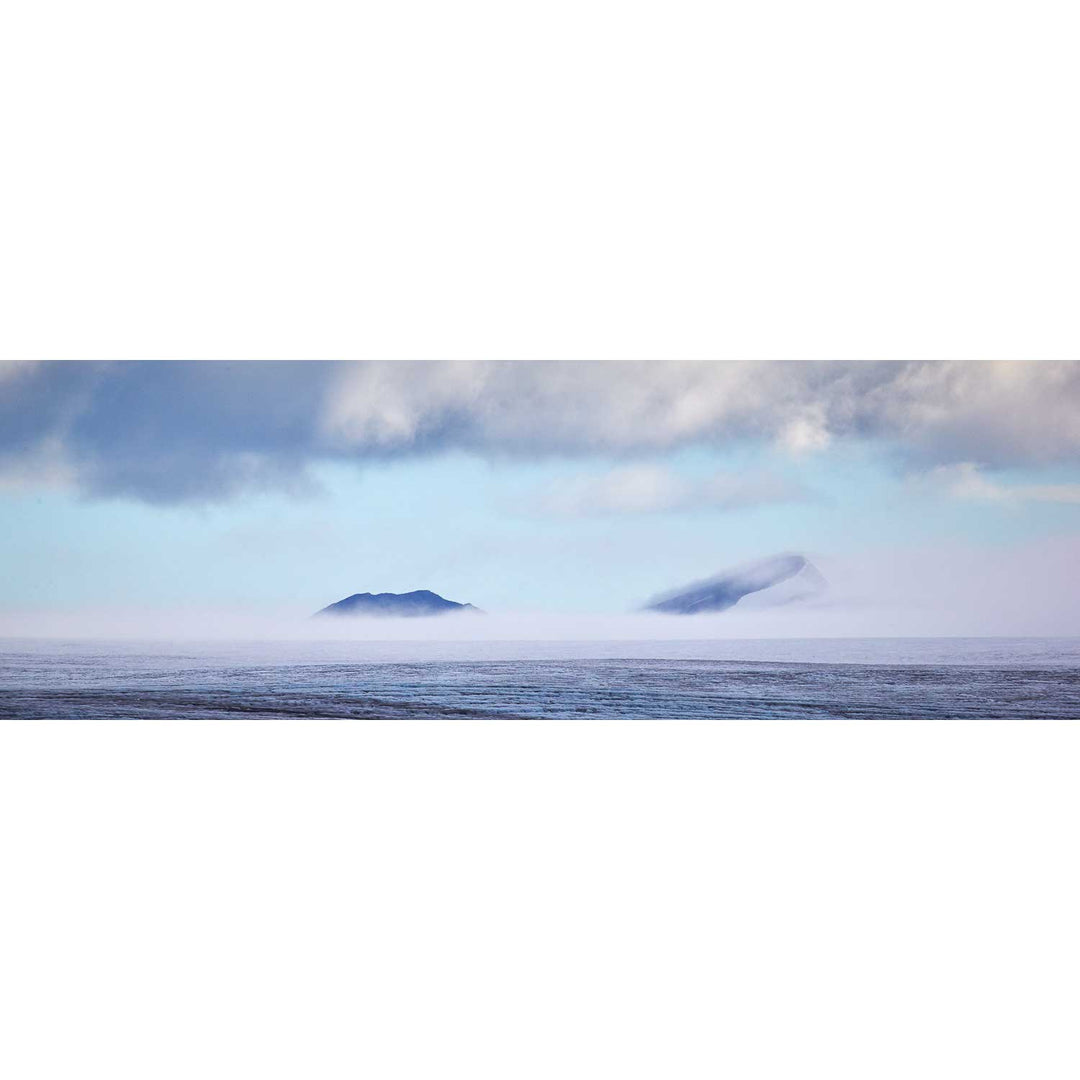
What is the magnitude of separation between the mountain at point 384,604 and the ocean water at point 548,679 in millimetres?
180

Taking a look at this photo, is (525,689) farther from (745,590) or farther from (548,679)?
(745,590)

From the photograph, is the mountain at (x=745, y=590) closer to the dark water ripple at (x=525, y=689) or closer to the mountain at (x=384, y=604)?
the dark water ripple at (x=525, y=689)

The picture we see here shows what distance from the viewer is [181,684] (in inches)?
246

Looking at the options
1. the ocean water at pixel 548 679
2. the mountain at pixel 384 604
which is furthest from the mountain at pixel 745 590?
the mountain at pixel 384 604

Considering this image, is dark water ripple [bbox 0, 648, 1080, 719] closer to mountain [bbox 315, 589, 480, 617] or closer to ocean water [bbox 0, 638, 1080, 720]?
ocean water [bbox 0, 638, 1080, 720]

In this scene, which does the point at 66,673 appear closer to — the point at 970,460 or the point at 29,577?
the point at 29,577

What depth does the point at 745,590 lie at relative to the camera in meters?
6.36

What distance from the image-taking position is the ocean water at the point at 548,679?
19.5 ft

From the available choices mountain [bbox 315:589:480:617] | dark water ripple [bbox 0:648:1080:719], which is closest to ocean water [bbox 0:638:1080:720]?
dark water ripple [bbox 0:648:1080:719]

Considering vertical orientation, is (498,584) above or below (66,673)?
above

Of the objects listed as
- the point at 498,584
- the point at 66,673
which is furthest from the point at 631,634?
the point at 66,673

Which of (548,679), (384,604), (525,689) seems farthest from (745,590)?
(384,604)

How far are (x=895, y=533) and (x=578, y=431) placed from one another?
1807mm
